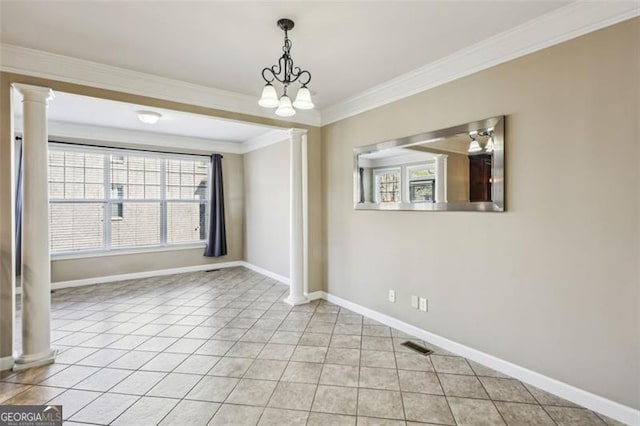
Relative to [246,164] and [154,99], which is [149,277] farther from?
[154,99]

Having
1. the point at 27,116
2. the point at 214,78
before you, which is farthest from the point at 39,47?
the point at 214,78

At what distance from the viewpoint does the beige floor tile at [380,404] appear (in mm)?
1980

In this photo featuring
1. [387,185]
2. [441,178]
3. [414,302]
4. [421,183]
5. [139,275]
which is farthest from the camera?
[139,275]

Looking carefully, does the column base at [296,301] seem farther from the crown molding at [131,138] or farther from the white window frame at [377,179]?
the crown molding at [131,138]

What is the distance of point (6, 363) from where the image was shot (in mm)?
2525

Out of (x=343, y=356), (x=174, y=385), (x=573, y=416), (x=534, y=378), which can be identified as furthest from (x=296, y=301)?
(x=573, y=416)

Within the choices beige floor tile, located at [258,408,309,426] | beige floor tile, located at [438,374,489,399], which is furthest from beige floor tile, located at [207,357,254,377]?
beige floor tile, located at [438,374,489,399]

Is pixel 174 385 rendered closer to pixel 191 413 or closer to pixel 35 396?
pixel 191 413

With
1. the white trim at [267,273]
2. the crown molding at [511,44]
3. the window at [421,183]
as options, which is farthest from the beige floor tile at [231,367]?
the crown molding at [511,44]

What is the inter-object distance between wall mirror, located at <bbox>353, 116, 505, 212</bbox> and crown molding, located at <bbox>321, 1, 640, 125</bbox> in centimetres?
48

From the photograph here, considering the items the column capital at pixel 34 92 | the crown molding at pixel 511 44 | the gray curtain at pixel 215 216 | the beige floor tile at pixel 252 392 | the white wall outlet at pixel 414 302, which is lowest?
the beige floor tile at pixel 252 392

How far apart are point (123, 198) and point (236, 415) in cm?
493

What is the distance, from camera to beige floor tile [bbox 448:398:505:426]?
6.23ft

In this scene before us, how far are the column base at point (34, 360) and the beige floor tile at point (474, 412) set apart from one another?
3313 millimetres
